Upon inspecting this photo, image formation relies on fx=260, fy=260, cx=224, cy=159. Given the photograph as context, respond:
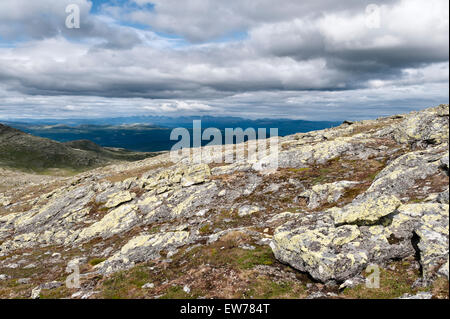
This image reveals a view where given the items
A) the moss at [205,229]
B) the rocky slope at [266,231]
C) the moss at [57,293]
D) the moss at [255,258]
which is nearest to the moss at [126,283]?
the rocky slope at [266,231]

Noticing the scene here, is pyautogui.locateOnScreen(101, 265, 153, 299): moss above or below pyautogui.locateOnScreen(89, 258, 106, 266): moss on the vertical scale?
above

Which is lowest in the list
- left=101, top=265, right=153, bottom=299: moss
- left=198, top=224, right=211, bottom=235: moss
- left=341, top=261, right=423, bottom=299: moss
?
left=101, top=265, right=153, bottom=299: moss

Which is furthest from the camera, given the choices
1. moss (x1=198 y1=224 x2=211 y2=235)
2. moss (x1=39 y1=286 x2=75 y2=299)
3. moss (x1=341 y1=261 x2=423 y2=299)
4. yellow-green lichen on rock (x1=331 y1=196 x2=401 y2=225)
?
moss (x1=198 y1=224 x2=211 y2=235)

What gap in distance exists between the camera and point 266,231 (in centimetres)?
2753

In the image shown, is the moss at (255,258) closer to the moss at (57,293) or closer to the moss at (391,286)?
the moss at (391,286)

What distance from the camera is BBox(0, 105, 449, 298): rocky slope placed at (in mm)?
18188

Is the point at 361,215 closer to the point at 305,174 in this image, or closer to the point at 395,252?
the point at 395,252

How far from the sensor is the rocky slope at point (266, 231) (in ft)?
59.7

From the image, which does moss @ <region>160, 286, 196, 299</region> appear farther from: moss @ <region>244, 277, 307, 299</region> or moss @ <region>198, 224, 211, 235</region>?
moss @ <region>198, 224, 211, 235</region>

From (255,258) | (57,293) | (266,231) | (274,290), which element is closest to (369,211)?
(274,290)

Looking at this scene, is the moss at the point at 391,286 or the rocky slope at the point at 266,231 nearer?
the moss at the point at 391,286

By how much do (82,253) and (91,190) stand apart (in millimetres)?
28706

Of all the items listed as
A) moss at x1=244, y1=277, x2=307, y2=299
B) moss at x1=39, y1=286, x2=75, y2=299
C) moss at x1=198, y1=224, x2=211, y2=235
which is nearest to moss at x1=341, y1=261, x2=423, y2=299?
moss at x1=244, y1=277, x2=307, y2=299
